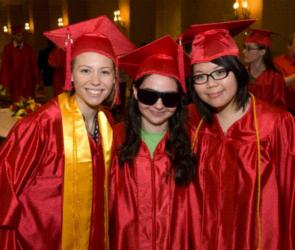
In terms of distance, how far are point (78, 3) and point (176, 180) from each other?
49.4ft

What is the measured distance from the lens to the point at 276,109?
7.25ft

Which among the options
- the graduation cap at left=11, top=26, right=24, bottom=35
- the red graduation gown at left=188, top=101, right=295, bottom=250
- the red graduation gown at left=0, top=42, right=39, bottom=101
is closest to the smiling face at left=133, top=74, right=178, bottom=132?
the red graduation gown at left=188, top=101, right=295, bottom=250

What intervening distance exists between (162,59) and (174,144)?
1.65 feet

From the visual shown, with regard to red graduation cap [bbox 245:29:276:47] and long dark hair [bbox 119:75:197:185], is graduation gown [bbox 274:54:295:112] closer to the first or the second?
red graduation cap [bbox 245:29:276:47]

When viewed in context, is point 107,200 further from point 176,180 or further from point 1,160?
point 1,160

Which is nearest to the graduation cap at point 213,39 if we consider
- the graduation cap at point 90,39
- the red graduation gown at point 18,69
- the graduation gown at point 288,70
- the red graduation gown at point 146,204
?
the graduation cap at point 90,39

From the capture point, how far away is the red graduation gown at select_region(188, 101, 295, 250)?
7.04 feet

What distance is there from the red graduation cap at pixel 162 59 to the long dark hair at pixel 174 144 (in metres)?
0.07

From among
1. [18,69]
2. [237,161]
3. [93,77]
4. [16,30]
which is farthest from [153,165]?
[18,69]

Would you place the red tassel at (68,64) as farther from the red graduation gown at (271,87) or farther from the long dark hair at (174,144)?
the red graduation gown at (271,87)

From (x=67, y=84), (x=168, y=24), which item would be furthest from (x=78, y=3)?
(x=67, y=84)

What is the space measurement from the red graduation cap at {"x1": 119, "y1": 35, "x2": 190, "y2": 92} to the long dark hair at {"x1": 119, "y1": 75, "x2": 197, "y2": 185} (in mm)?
70

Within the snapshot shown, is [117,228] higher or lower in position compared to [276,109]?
lower

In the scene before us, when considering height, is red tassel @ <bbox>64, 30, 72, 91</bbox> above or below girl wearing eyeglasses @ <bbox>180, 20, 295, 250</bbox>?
above
